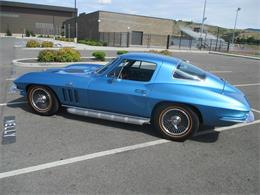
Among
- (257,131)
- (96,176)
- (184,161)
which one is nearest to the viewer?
(96,176)

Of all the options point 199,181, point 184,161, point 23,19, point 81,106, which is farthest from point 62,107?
point 23,19

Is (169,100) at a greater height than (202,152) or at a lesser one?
greater

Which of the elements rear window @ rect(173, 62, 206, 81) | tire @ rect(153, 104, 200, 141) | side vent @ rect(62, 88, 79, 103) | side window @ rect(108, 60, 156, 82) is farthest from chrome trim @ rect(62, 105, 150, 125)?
rear window @ rect(173, 62, 206, 81)

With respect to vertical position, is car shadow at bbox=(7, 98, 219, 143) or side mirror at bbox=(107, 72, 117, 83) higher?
side mirror at bbox=(107, 72, 117, 83)

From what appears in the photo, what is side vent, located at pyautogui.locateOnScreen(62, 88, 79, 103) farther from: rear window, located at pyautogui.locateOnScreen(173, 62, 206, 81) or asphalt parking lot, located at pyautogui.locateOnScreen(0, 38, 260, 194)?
rear window, located at pyautogui.locateOnScreen(173, 62, 206, 81)

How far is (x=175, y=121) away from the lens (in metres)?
4.15

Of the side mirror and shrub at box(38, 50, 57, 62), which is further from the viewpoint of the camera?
shrub at box(38, 50, 57, 62)

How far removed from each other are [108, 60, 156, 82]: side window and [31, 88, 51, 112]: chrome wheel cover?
1458 mm

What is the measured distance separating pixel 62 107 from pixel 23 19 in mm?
80929

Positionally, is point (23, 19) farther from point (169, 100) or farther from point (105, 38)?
point (169, 100)

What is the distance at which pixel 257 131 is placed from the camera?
4.89 meters

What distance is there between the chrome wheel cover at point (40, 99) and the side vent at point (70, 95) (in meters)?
0.38

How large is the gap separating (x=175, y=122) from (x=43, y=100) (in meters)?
2.74

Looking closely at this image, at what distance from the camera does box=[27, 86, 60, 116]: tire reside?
484 cm
